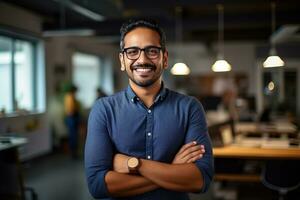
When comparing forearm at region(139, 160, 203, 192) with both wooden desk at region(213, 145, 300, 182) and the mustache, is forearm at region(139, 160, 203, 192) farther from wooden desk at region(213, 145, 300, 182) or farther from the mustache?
wooden desk at region(213, 145, 300, 182)

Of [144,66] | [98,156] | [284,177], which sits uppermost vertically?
[144,66]

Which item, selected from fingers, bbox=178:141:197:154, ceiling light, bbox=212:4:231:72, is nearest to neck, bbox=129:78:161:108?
fingers, bbox=178:141:197:154

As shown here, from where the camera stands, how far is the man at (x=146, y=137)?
1418 mm

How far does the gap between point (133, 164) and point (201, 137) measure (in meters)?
0.33

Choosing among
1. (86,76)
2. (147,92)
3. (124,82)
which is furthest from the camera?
(124,82)

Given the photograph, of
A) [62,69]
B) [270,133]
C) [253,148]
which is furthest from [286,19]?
[62,69]

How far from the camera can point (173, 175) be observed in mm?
1405

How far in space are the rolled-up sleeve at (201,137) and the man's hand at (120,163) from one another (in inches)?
10.9

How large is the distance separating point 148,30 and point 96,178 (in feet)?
2.11

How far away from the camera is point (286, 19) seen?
6.27 m

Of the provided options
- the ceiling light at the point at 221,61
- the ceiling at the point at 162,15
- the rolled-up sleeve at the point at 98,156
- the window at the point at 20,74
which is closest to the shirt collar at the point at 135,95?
the rolled-up sleeve at the point at 98,156

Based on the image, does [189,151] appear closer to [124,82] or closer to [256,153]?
[256,153]

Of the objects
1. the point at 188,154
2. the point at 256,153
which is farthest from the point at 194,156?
the point at 256,153

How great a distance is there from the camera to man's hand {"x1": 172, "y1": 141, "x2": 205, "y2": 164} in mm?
1465
